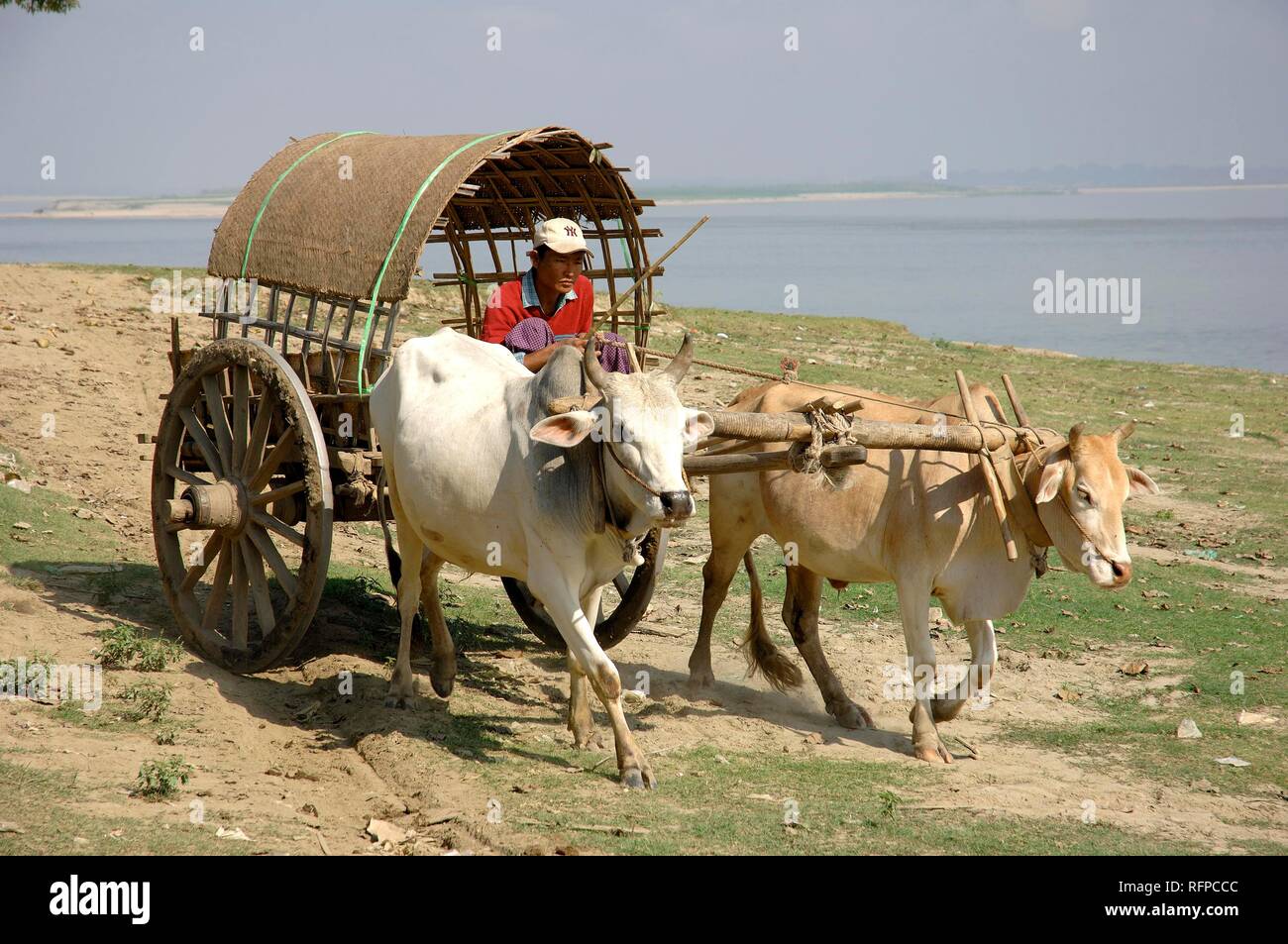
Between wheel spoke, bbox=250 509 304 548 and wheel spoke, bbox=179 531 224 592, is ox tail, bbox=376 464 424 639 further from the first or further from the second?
wheel spoke, bbox=179 531 224 592

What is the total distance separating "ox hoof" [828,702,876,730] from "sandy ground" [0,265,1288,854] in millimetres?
78

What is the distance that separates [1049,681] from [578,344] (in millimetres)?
3528

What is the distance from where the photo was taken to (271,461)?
22.0 ft

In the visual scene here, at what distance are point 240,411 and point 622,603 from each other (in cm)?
234

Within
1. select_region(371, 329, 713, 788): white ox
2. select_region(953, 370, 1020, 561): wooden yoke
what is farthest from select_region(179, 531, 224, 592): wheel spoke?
select_region(953, 370, 1020, 561): wooden yoke

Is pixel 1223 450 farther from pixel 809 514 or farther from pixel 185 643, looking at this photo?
pixel 185 643

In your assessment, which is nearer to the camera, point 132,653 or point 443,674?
point 132,653

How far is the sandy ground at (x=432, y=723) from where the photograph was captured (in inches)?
207

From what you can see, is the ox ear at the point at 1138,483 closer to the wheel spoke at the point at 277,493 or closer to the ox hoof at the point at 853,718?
the ox hoof at the point at 853,718

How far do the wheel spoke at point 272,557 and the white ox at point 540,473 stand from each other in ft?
2.01

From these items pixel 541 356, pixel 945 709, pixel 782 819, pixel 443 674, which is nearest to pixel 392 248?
pixel 541 356

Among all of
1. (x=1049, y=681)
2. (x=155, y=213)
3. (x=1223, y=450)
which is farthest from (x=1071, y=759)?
(x=155, y=213)

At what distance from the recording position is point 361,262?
21.4 ft

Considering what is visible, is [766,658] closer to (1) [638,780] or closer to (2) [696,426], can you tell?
(1) [638,780]
